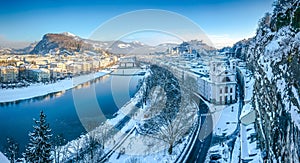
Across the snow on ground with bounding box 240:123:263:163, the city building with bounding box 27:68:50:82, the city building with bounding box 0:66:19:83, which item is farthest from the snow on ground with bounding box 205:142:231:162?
the city building with bounding box 0:66:19:83

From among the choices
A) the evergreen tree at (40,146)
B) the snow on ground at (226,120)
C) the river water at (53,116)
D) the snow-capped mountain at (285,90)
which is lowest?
the river water at (53,116)

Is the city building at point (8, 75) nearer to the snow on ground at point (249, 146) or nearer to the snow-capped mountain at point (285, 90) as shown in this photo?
the snow on ground at point (249, 146)

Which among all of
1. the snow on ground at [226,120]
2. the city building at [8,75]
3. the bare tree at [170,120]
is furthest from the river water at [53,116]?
the city building at [8,75]

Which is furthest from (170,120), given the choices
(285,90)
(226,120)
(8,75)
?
(8,75)

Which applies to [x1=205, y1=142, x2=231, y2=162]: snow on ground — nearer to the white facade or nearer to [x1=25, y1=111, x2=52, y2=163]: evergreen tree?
[x1=25, y1=111, x2=52, y2=163]: evergreen tree

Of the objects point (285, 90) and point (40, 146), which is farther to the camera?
point (40, 146)

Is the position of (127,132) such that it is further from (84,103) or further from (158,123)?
(84,103)

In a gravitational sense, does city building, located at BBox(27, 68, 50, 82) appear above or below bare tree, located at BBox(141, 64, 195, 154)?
above

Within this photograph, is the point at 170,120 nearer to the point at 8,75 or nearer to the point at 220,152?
the point at 220,152

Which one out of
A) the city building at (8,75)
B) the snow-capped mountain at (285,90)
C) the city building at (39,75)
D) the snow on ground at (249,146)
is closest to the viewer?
the snow-capped mountain at (285,90)
